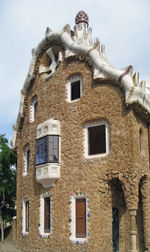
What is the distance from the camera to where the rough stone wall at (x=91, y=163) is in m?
14.7

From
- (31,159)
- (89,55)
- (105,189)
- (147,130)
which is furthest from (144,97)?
(31,159)

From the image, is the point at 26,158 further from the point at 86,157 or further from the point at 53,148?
the point at 86,157

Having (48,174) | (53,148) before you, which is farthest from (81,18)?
(48,174)

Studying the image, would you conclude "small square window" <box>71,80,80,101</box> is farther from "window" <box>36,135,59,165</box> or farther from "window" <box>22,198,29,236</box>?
"window" <box>22,198,29,236</box>

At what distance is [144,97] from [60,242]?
737 centimetres

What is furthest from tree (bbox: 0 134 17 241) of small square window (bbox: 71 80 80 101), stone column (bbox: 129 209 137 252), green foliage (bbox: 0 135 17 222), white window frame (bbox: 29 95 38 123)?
stone column (bbox: 129 209 137 252)

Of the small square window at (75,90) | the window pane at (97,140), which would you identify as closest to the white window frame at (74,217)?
the window pane at (97,140)

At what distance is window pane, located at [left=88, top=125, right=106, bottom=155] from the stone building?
4 cm

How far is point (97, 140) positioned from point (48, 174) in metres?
2.80

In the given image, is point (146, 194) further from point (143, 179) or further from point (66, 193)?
point (66, 193)

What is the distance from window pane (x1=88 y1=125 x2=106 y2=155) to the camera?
622 inches

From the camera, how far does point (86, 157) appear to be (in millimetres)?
15961

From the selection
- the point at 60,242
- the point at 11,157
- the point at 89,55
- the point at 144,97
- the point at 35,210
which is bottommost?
the point at 60,242

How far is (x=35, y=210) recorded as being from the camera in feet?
58.7
